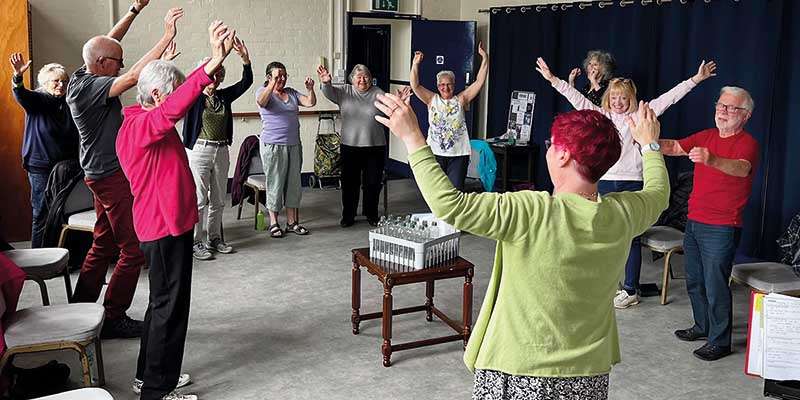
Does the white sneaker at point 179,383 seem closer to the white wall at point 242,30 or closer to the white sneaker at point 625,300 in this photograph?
the white sneaker at point 625,300

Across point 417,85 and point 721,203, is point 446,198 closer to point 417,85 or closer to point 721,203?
point 721,203

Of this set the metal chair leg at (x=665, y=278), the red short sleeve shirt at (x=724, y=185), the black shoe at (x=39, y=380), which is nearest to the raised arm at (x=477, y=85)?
the metal chair leg at (x=665, y=278)

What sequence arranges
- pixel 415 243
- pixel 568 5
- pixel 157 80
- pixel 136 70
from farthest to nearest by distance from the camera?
pixel 568 5 < pixel 415 243 < pixel 136 70 < pixel 157 80

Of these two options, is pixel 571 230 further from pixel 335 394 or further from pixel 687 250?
pixel 687 250

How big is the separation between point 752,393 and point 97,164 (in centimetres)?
351

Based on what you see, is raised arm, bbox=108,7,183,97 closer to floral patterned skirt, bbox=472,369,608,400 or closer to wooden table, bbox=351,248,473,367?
wooden table, bbox=351,248,473,367

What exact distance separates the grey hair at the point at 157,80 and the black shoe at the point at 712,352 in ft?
9.86

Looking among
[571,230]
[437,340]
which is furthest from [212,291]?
[571,230]

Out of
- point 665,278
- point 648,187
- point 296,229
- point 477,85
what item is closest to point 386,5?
point 477,85

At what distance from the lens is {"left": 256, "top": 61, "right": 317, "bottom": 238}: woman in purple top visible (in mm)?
6324

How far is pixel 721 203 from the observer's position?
396cm

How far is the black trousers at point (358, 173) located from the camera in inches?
273

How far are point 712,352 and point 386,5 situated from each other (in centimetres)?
592

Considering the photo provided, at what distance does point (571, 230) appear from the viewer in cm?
198
